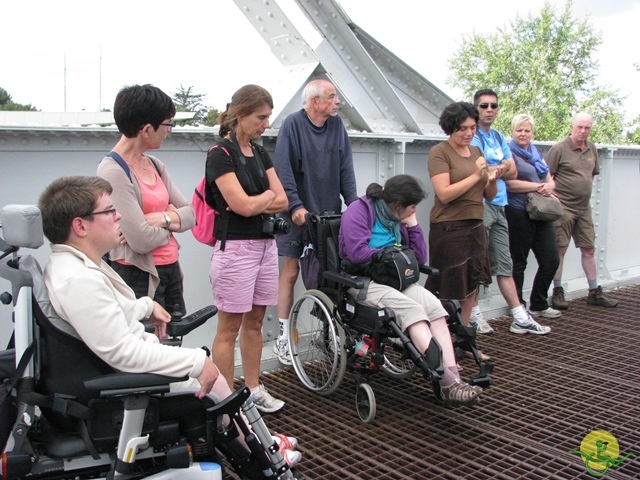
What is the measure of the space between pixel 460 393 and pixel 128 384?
2187mm

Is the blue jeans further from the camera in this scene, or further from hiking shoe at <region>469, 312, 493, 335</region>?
the camera

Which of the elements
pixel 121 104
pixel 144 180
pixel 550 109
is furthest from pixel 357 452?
pixel 550 109

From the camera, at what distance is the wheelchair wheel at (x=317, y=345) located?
3988mm

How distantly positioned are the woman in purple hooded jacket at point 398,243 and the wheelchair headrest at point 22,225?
6.97 feet

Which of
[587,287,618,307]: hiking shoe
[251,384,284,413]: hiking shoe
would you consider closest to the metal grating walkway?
[251,384,284,413]: hiking shoe

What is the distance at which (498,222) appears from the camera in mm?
5742

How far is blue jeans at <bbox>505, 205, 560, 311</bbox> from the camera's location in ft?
19.9

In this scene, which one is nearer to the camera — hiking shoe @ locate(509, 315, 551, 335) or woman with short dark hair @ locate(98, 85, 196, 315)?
woman with short dark hair @ locate(98, 85, 196, 315)

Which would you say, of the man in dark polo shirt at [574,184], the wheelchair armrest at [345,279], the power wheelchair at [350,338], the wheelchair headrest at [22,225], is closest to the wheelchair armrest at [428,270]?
the power wheelchair at [350,338]

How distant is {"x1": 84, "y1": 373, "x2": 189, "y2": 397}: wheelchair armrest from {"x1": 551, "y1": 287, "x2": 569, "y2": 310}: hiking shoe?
524 cm

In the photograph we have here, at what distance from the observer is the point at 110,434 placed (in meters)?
2.38

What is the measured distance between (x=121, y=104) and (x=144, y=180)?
387mm

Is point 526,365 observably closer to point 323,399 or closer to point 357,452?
point 323,399

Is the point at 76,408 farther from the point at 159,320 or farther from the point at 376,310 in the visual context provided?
the point at 376,310
